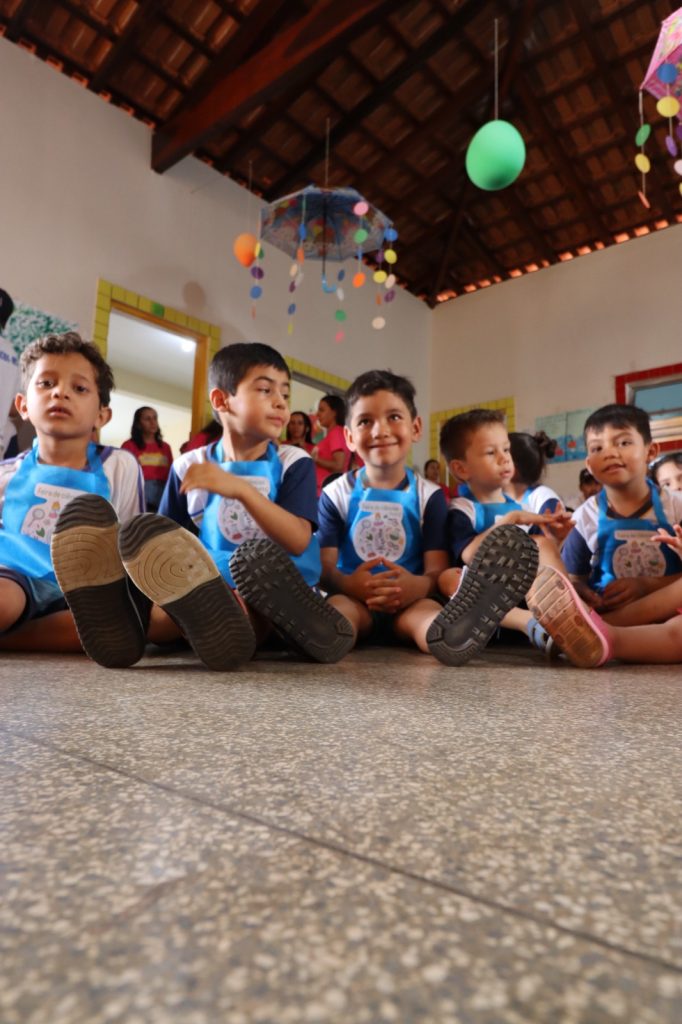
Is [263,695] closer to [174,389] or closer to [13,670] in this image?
[13,670]

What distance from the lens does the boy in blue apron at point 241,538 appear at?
68cm

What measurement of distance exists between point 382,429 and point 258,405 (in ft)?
0.88

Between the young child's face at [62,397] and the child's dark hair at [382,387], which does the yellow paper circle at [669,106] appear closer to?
the child's dark hair at [382,387]

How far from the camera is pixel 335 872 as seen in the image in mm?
216

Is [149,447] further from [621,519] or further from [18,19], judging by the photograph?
[621,519]

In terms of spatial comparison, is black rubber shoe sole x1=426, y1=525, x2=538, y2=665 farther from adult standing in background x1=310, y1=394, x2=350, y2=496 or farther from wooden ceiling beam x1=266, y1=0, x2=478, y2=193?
wooden ceiling beam x1=266, y1=0, x2=478, y2=193

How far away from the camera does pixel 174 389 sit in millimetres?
5844

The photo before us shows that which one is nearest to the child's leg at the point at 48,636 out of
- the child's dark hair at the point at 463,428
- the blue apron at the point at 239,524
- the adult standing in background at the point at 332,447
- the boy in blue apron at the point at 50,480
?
the boy in blue apron at the point at 50,480

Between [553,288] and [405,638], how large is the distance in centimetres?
421

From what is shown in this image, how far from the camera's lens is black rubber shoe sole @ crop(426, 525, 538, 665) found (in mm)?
812

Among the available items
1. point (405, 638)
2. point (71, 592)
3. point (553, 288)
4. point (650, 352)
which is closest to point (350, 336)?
point (553, 288)

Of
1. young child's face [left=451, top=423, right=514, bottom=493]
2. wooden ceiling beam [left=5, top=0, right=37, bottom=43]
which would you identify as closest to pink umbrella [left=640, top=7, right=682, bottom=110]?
young child's face [left=451, top=423, right=514, bottom=493]

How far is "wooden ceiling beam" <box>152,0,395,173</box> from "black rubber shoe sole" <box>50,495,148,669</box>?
2921mm

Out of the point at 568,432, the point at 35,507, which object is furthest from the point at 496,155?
the point at 568,432
